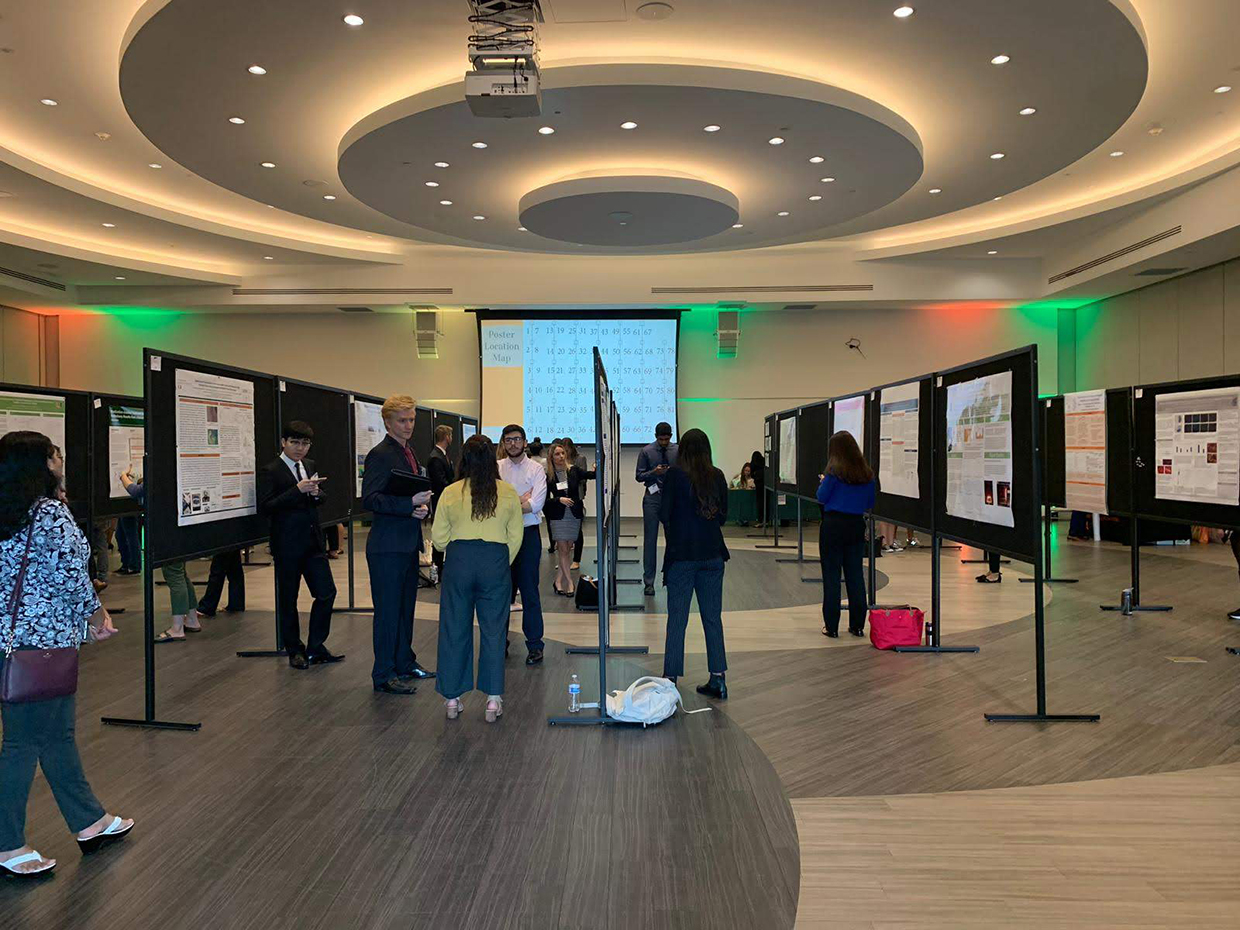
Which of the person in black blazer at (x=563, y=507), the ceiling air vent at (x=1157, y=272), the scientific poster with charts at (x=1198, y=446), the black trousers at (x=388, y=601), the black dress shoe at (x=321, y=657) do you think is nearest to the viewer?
the black trousers at (x=388, y=601)

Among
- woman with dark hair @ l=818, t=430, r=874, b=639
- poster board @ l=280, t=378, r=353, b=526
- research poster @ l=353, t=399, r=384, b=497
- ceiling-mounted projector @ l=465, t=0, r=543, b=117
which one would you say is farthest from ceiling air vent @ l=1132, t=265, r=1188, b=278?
poster board @ l=280, t=378, r=353, b=526

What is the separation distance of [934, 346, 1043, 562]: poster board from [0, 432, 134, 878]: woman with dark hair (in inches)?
163

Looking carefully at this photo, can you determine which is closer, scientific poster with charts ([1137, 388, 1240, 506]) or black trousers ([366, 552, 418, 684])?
black trousers ([366, 552, 418, 684])

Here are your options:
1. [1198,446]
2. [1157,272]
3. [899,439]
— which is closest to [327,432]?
[899,439]

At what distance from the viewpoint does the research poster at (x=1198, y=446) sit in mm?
6125

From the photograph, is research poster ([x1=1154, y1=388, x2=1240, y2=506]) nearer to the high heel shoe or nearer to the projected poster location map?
the high heel shoe

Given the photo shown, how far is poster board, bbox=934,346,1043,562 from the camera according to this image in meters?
4.37

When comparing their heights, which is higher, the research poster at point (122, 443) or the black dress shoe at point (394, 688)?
the research poster at point (122, 443)

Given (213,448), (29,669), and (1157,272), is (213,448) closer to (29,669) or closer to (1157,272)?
(29,669)

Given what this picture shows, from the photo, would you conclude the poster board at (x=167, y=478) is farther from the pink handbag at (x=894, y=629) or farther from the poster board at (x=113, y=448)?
the pink handbag at (x=894, y=629)

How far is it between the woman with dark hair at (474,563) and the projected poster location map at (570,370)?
11383 mm

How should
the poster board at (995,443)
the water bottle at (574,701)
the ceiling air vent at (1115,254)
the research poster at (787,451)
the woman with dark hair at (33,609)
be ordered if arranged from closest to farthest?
the woman with dark hair at (33,609), the poster board at (995,443), the water bottle at (574,701), the research poster at (787,451), the ceiling air vent at (1115,254)

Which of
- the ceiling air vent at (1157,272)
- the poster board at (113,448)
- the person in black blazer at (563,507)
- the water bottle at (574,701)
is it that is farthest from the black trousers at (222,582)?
the ceiling air vent at (1157,272)

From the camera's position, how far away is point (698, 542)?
4.84 m
